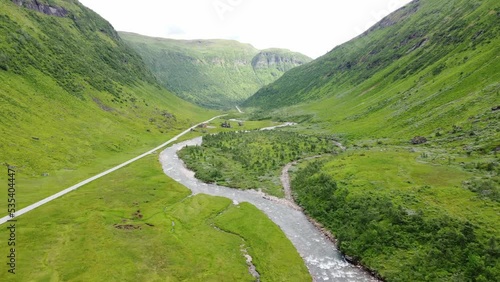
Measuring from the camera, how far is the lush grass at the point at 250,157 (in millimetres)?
89938

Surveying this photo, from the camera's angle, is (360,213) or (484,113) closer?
(360,213)

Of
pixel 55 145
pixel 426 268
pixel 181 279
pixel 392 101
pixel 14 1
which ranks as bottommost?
pixel 426 268

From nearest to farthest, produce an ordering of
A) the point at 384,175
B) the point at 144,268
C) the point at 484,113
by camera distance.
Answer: the point at 144,268 → the point at 384,175 → the point at 484,113

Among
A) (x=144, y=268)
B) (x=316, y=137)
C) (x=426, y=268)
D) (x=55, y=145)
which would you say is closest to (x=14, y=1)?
(x=55, y=145)

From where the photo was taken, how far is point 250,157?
4491 inches

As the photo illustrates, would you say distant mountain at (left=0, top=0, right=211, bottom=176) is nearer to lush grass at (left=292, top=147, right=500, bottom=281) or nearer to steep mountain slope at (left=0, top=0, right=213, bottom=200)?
steep mountain slope at (left=0, top=0, right=213, bottom=200)

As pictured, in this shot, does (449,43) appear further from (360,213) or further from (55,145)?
(55,145)

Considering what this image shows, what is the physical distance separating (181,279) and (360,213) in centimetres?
3195

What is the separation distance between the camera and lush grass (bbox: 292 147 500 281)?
39969mm

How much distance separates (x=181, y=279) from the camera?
4197 cm

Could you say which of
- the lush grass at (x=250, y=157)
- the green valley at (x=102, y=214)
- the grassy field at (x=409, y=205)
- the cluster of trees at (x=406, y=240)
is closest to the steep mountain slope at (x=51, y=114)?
the green valley at (x=102, y=214)

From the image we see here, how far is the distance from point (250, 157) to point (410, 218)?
69762mm

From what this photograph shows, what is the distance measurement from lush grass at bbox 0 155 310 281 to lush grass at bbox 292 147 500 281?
37.6 ft

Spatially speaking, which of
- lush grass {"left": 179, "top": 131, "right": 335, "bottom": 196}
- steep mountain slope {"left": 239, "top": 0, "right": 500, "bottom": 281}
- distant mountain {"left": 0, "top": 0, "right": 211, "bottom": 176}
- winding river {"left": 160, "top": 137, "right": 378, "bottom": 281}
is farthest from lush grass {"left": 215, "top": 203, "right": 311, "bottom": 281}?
distant mountain {"left": 0, "top": 0, "right": 211, "bottom": 176}
